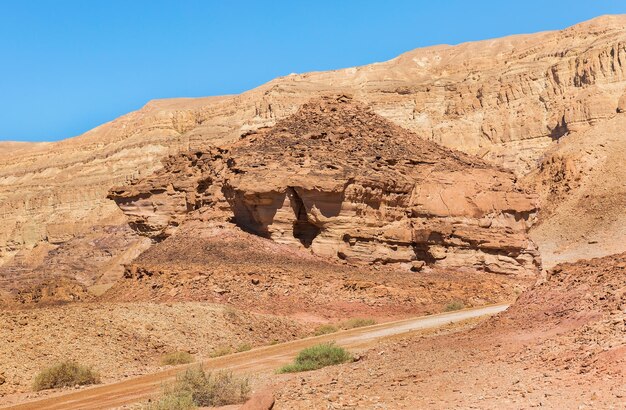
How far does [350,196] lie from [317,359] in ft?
55.2

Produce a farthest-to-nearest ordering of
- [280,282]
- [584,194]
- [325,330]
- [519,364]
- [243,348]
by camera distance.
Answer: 1. [584,194]
2. [280,282]
3. [325,330]
4. [243,348]
5. [519,364]

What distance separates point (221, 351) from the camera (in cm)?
2141

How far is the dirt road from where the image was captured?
14.2 metres

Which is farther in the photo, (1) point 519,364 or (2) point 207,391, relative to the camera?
(2) point 207,391

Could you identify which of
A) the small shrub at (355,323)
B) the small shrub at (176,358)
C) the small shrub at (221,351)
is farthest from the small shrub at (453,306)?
the small shrub at (176,358)

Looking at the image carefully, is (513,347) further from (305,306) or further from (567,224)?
(567,224)

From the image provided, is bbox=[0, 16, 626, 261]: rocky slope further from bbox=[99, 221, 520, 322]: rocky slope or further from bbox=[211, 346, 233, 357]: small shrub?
bbox=[211, 346, 233, 357]: small shrub

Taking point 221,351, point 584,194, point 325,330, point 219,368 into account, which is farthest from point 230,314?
point 584,194

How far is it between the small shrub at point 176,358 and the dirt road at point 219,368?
2.30ft

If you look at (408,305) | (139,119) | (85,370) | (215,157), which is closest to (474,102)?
(139,119)

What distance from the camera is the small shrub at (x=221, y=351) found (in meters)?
21.1

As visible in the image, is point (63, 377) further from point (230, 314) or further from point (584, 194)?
point (584, 194)

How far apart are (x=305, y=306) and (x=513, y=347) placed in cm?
1543

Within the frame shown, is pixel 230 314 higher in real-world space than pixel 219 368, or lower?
lower
